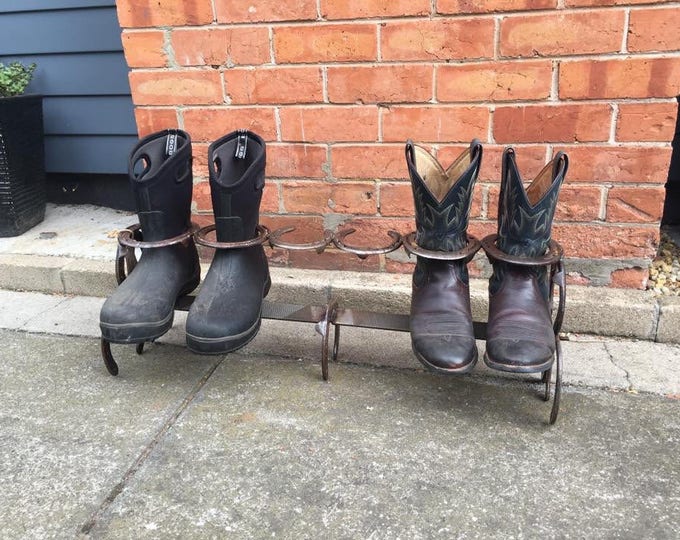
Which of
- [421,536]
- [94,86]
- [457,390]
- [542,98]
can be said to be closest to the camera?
[421,536]

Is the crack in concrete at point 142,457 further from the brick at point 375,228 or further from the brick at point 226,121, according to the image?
the brick at point 226,121

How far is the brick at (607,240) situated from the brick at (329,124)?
0.75m

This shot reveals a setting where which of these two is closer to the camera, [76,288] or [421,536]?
[421,536]

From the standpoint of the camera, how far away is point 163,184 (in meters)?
1.72

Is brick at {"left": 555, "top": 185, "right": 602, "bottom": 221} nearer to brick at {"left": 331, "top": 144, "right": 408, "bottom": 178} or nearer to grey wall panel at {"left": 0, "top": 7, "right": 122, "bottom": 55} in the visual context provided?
brick at {"left": 331, "top": 144, "right": 408, "bottom": 178}

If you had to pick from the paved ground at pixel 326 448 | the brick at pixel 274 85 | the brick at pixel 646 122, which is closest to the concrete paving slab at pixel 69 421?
the paved ground at pixel 326 448

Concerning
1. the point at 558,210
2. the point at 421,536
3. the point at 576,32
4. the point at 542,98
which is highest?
the point at 576,32

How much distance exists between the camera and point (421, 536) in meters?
1.22

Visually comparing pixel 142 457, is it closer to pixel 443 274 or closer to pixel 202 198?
pixel 443 274

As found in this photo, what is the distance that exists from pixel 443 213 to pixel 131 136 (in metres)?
2.06

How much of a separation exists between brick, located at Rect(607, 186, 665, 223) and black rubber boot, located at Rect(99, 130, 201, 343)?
1.40 m

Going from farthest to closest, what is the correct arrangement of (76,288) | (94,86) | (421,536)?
(94,86) → (76,288) → (421,536)

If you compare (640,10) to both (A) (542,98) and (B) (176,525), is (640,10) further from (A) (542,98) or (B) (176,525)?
(B) (176,525)

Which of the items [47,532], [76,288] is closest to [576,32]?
[47,532]
